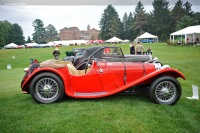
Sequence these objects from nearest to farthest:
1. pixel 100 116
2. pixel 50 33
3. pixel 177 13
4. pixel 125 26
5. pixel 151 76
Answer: pixel 100 116
pixel 151 76
pixel 177 13
pixel 125 26
pixel 50 33

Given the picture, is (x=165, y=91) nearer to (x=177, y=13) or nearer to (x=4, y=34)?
(x=177, y=13)

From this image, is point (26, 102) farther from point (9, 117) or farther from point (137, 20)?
point (137, 20)

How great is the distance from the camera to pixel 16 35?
93.0 m

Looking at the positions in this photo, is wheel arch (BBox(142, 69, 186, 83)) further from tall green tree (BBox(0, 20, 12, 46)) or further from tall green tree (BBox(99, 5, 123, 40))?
tall green tree (BBox(0, 20, 12, 46))

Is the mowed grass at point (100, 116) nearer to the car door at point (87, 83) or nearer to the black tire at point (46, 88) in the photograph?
the black tire at point (46, 88)

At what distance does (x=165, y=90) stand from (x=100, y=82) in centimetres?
165

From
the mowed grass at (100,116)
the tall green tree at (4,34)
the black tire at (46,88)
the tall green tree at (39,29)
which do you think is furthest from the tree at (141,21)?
the black tire at (46,88)

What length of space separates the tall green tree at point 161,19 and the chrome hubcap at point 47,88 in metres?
76.5

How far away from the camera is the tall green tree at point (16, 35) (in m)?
91.9

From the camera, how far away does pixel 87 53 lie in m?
7.55

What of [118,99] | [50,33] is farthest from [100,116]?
[50,33]

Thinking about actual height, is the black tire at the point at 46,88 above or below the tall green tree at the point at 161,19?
below

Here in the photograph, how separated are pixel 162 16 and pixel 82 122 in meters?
82.0

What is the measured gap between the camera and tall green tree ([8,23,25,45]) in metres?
91.9
